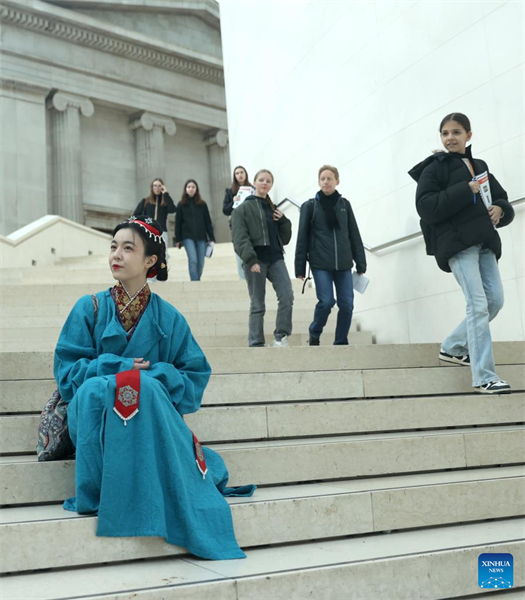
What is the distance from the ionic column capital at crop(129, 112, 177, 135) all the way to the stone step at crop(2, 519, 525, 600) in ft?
67.5

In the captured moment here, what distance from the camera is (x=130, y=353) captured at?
3346 millimetres

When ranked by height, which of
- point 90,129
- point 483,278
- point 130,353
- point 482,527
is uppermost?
point 90,129

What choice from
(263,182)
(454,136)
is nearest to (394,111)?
(263,182)

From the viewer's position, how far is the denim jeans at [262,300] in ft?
20.2

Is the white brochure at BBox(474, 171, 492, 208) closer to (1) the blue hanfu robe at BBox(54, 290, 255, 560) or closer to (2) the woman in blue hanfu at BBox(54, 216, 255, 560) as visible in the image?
(2) the woman in blue hanfu at BBox(54, 216, 255, 560)

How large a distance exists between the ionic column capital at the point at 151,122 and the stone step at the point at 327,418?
761 inches

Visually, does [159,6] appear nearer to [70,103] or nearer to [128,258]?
[70,103]

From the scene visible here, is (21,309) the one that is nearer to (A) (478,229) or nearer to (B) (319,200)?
(B) (319,200)

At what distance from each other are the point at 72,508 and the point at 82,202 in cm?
1860

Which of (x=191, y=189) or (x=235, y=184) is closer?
(x=235, y=184)

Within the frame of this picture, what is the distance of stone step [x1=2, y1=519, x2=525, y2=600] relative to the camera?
2.57 meters

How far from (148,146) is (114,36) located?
11.0ft

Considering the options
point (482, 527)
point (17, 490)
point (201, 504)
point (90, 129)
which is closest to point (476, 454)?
point (482, 527)

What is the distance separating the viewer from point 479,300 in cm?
477
